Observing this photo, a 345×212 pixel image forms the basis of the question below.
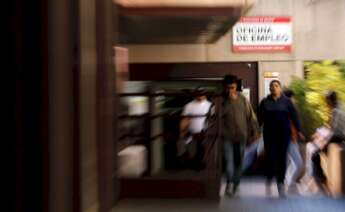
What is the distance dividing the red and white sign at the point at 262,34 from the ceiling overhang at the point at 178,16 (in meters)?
1.29

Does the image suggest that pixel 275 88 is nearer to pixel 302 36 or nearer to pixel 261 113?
pixel 261 113

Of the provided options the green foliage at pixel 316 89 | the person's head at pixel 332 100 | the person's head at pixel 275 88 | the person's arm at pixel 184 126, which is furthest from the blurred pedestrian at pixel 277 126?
the green foliage at pixel 316 89

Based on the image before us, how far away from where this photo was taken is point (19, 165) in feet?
12.8

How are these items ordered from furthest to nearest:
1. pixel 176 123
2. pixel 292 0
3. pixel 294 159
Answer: pixel 292 0, pixel 176 123, pixel 294 159

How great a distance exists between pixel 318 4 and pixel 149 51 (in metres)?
4.33

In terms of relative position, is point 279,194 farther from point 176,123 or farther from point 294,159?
point 176,123

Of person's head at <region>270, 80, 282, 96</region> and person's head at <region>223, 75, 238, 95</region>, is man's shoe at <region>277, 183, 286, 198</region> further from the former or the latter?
person's head at <region>223, 75, 238, 95</region>

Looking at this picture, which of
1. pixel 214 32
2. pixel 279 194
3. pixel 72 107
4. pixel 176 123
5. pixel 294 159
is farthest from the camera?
pixel 214 32

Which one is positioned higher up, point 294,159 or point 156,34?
point 156,34

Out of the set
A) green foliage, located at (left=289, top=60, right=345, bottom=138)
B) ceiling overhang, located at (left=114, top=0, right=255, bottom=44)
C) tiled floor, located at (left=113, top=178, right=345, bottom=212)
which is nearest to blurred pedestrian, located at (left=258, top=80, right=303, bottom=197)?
tiled floor, located at (left=113, top=178, right=345, bottom=212)

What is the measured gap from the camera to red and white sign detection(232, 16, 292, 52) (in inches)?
631

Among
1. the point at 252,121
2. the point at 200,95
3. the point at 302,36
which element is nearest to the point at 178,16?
the point at 200,95

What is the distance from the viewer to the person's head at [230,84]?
27.4 ft

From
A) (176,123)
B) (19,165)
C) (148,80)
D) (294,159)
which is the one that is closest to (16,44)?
(19,165)
